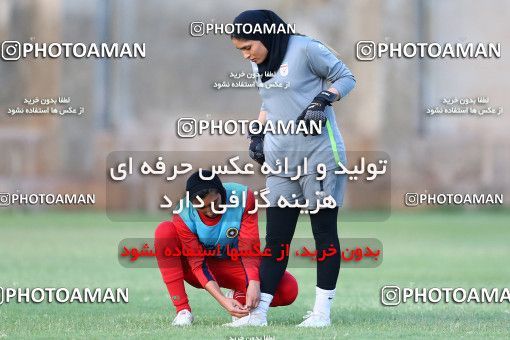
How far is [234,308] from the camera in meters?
8.20

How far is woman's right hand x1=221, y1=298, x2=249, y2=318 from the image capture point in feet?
26.9

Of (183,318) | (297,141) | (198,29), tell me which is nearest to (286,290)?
(183,318)

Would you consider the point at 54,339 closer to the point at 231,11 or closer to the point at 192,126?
the point at 192,126

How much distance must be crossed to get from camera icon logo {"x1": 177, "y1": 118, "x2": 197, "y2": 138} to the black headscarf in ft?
5.96

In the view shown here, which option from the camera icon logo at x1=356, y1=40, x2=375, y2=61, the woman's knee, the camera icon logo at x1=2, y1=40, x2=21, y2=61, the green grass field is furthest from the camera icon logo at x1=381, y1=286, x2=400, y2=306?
the camera icon logo at x1=2, y1=40, x2=21, y2=61

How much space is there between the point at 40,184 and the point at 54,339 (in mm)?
20026

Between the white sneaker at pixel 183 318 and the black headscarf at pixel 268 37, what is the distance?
4.88 ft

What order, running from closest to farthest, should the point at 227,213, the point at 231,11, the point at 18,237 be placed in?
the point at 227,213, the point at 18,237, the point at 231,11

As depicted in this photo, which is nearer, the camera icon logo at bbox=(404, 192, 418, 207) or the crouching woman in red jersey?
the crouching woman in red jersey

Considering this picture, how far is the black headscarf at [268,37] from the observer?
8.04 meters

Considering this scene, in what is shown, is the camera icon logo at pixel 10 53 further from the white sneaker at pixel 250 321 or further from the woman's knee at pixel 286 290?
the white sneaker at pixel 250 321

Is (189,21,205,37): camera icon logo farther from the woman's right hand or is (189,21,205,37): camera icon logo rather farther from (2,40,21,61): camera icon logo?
(2,40,21,61): camera icon logo

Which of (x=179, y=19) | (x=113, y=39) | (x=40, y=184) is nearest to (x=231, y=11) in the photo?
(x=179, y=19)

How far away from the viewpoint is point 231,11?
46.4 metres
